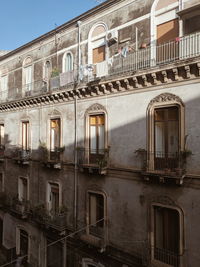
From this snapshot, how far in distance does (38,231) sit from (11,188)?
17.5 feet

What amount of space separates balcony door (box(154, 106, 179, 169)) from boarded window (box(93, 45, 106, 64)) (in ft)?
17.5

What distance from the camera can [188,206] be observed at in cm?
985

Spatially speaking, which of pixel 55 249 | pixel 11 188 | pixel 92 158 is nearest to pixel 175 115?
pixel 92 158

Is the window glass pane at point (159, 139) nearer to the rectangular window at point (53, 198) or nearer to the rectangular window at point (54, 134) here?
the rectangular window at point (54, 134)

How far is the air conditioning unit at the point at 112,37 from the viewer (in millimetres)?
13508

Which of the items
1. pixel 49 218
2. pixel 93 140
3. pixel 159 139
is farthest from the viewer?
pixel 49 218

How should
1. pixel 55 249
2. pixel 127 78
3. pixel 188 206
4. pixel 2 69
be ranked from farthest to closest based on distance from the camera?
pixel 2 69 → pixel 55 249 → pixel 127 78 → pixel 188 206

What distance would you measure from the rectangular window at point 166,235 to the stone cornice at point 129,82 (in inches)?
222

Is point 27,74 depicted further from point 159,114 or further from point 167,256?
point 167,256

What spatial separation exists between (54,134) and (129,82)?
7221mm

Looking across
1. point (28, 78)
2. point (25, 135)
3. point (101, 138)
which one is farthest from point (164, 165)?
point (28, 78)

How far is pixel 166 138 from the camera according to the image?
10.9 meters

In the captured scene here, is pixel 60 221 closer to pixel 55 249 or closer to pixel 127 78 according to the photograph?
pixel 55 249

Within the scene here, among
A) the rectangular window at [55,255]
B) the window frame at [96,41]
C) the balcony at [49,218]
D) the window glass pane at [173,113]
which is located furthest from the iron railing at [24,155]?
the window glass pane at [173,113]
